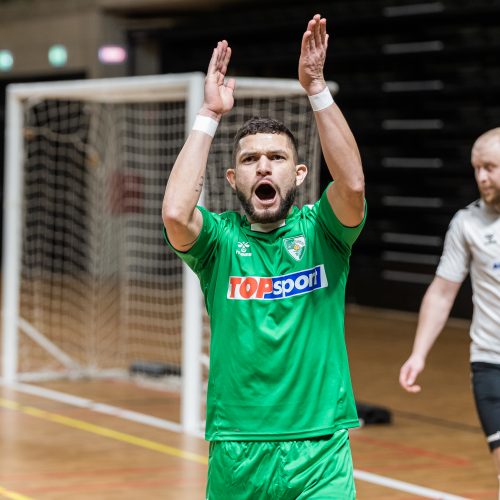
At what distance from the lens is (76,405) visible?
9.26 metres

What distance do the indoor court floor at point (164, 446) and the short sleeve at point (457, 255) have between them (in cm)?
185

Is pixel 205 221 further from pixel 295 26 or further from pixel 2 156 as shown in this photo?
pixel 2 156

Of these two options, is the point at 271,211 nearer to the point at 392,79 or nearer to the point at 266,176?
the point at 266,176

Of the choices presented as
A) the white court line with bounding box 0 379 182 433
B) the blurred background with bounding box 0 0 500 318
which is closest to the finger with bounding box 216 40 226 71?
the white court line with bounding box 0 379 182 433

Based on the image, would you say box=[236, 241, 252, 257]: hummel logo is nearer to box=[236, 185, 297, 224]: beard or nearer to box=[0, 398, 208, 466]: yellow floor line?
box=[236, 185, 297, 224]: beard

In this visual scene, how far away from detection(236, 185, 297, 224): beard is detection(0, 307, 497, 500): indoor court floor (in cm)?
321

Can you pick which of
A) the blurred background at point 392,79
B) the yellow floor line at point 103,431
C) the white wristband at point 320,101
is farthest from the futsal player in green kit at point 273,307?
the blurred background at point 392,79

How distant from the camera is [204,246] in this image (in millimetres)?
3713

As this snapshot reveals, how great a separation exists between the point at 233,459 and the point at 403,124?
1308 cm

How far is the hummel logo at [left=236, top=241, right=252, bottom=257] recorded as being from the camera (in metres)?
3.71

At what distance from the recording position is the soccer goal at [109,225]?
907cm

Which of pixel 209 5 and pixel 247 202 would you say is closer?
pixel 247 202

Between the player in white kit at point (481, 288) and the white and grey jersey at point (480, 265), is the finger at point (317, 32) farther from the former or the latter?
the white and grey jersey at point (480, 265)

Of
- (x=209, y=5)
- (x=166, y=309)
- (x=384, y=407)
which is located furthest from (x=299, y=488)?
(x=209, y=5)
